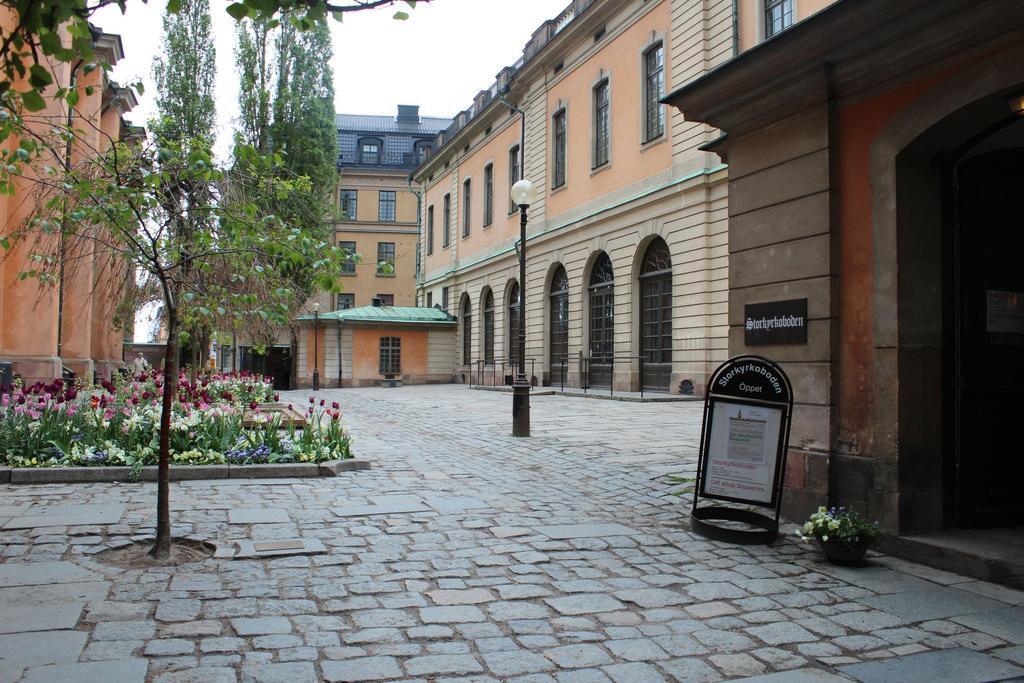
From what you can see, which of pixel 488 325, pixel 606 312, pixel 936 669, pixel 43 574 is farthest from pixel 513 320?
pixel 936 669

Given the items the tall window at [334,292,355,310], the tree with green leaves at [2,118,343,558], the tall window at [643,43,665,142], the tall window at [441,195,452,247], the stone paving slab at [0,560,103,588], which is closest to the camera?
the stone paving slab at [0,560,103,588]

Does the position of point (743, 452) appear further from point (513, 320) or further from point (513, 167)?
point (513, 167)

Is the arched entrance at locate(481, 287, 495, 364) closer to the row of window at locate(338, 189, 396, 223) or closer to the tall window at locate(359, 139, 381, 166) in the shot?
the row of window at locate(338, 189, 396, 223)

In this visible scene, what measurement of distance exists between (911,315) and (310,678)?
4519 millimetres

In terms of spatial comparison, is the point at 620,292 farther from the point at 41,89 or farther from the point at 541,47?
the point at 41,89

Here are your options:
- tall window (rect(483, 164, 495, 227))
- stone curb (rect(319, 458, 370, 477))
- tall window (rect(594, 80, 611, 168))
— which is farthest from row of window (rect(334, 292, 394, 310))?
stone curb (rect(319, 458, 370, 477))

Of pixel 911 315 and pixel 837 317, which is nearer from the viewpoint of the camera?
pixel 911 315

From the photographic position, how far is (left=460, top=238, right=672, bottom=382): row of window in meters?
22.6

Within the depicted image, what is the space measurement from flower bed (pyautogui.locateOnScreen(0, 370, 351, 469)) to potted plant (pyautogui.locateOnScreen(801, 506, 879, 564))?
5.49 metres

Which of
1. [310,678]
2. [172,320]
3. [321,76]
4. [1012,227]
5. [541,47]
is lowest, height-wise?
[310,678]

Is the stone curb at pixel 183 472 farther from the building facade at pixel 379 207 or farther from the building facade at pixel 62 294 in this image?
the building facade at pixel 379 207

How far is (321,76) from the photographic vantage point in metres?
39.5

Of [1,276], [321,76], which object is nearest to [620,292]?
[1,276]

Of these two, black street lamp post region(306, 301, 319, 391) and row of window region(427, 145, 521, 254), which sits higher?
row of window region(427, 145, 521, 254)
